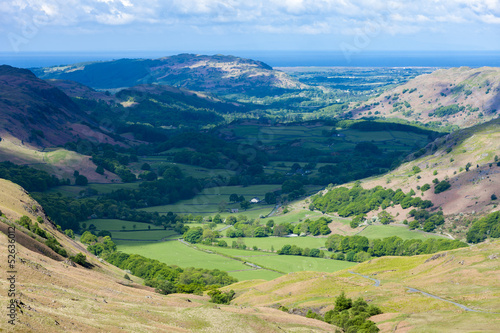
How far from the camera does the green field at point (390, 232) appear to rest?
144400 millimetres

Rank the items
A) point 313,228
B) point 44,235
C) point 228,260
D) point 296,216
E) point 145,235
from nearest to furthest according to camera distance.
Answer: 1. point 44,235
2. point 228,260
3. point 145,235
4. point 313,228
5. point 296,216

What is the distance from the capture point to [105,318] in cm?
4603

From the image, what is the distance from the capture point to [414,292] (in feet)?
245

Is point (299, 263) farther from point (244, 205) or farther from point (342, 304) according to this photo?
point (244, 205)

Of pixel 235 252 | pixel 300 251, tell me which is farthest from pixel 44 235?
pixel 300 251

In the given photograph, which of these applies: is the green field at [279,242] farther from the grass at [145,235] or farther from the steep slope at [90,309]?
the steep slope at [90,309]

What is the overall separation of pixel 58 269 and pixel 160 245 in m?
Result: 78.9

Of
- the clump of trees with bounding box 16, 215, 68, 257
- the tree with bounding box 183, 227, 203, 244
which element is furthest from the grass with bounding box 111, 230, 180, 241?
the clump of trees with bounding box 16, 215, 68, 257

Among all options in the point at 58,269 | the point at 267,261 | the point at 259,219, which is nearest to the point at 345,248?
the point at 267,261

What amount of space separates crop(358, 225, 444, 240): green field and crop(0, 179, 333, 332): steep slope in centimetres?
8592

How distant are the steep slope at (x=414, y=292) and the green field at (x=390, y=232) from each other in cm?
4101

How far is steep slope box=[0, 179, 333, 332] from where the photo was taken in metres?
40.1

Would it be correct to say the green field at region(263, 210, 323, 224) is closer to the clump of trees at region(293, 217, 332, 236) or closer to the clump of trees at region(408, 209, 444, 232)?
the clump of trees at region(293, 217, 332, 236)

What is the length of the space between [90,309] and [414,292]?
48141 mm
